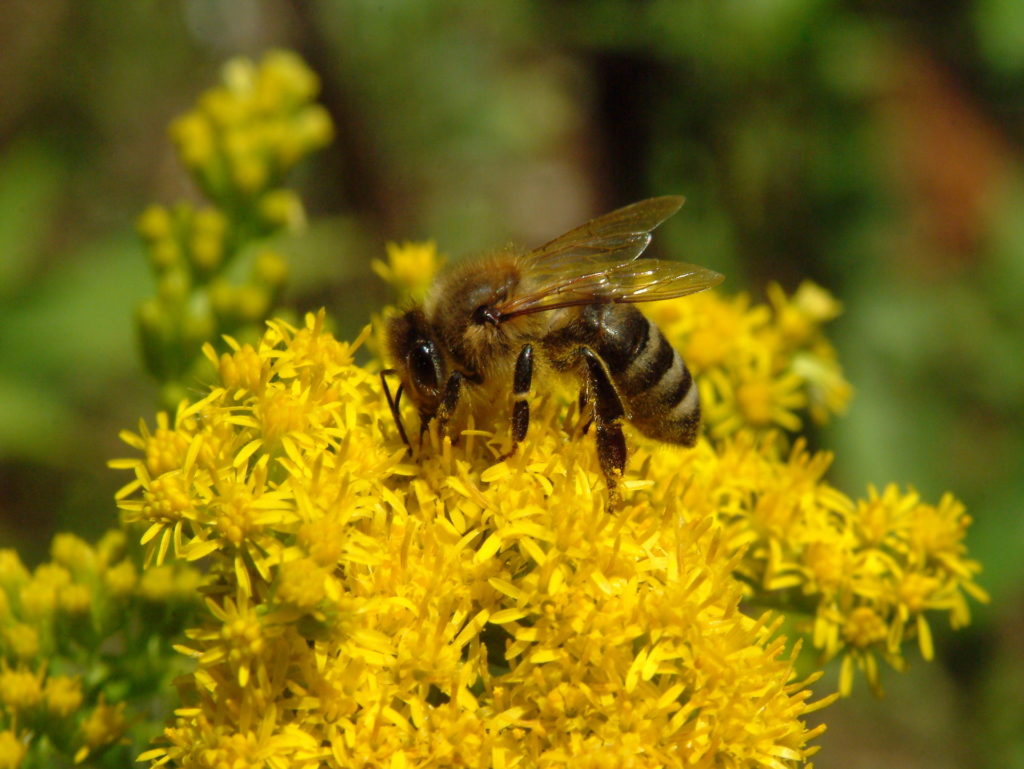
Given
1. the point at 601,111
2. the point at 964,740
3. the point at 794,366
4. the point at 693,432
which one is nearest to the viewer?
the point at 693,432

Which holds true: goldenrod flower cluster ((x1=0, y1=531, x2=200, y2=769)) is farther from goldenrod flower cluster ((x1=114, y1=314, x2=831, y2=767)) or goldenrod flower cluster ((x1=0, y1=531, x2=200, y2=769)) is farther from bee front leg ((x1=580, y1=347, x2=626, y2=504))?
bee front leg ((x1=580, y1=347, x2=626, y2=504))

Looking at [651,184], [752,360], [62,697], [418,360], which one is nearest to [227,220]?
[418,360]

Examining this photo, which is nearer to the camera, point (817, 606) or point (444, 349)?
point (444, 349)

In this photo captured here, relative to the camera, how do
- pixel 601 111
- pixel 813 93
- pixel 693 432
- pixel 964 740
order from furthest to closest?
pixel 601 111 → pixel 813 93 → pixel 964 740 → pixel 693 432

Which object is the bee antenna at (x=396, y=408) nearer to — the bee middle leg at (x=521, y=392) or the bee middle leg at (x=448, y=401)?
the bee middle leg at (x=448, y=401)

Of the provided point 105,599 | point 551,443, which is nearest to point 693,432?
point 551,443

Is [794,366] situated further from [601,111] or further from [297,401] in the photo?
[601,111]

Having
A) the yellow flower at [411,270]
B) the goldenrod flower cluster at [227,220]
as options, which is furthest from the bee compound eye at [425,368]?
the goldenrod flower cluster at [227,220]

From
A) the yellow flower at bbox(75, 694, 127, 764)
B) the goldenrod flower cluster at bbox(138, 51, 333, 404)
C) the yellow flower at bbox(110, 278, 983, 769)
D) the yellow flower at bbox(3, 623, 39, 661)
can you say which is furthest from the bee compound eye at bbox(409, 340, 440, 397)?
the yellow flower at bbox(3, 623, 39, 661)
